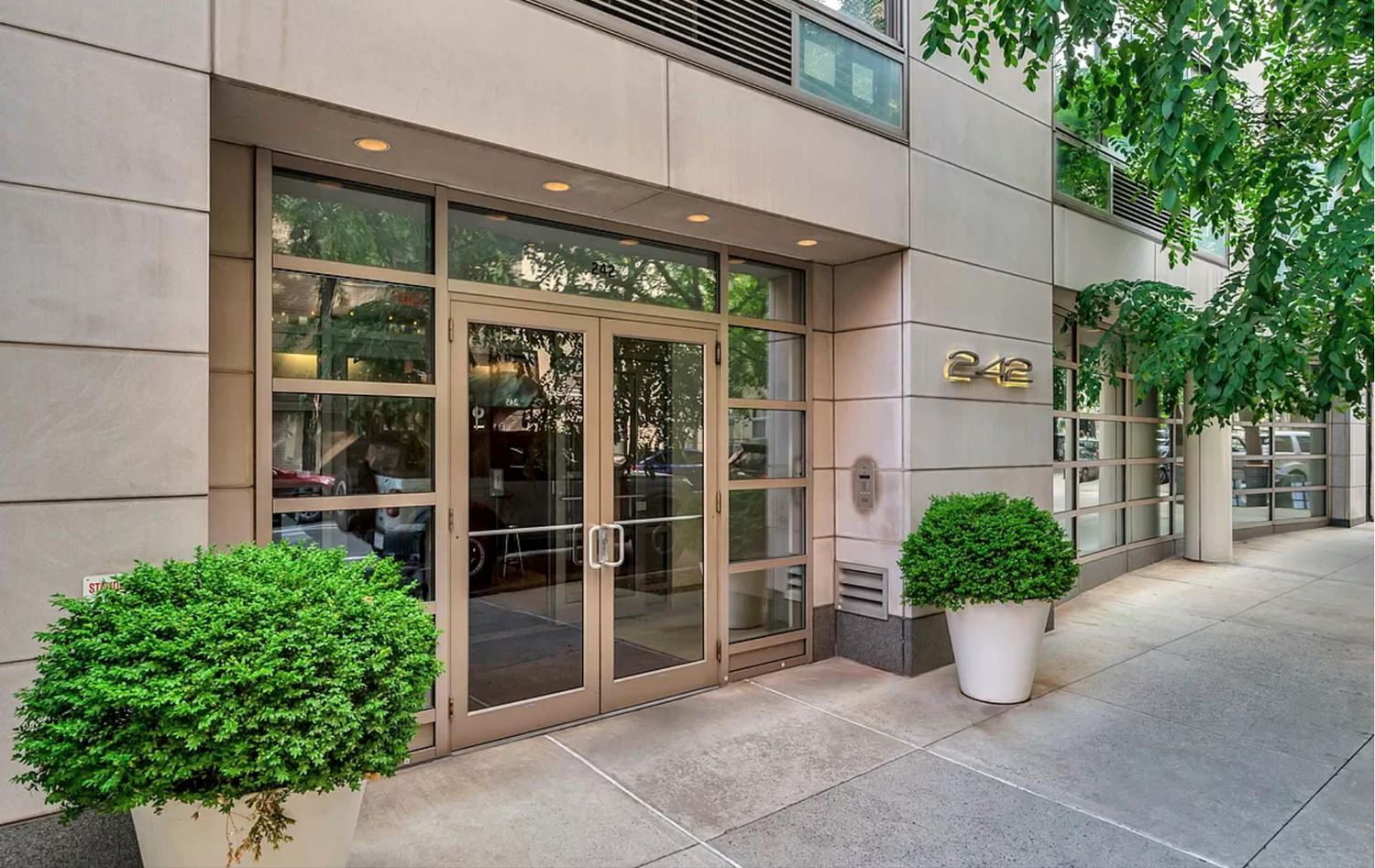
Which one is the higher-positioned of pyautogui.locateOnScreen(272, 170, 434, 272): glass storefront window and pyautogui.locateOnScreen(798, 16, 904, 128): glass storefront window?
pyautogui.locateOnScreen(798, 16, 904, 128): glass storefront window

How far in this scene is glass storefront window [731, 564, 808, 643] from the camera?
5.27 m

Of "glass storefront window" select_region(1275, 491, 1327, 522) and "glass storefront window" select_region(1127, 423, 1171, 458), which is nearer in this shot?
"glass storefront window" select_region(1127, 423, 1171, 458)

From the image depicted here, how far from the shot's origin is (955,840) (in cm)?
322

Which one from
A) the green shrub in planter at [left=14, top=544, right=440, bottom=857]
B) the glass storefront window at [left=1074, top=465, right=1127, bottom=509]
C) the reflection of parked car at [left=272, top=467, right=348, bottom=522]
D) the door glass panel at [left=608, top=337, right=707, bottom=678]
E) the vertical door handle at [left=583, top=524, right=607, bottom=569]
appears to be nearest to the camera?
the green shrub in planter at [left=14, top=544, right=440, bottom=857]

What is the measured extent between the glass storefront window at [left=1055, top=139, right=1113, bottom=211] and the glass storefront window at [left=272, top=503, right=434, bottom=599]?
234 inches

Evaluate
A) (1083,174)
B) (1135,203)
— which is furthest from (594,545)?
(1135,203)

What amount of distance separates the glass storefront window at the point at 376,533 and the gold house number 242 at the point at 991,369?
→ 3661 mm

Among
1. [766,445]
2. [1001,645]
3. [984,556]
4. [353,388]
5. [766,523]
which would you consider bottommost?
[1001,645]

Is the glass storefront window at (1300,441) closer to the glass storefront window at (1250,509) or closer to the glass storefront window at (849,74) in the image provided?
the glass storefront window at (1250,509)

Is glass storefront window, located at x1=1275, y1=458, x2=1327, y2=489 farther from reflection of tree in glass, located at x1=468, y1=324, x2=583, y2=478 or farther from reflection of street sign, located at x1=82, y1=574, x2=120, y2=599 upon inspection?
reflection of street sign, located at x1=82, y1=574, x2=120, y2=599

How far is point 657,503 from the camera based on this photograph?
4844 mm

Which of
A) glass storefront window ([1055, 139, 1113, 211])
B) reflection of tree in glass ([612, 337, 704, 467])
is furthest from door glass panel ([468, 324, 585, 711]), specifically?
glass storefront window ([1055, 139, 1113, 211])

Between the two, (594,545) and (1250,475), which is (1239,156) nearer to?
(594,545)

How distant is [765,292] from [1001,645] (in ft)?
8.98
